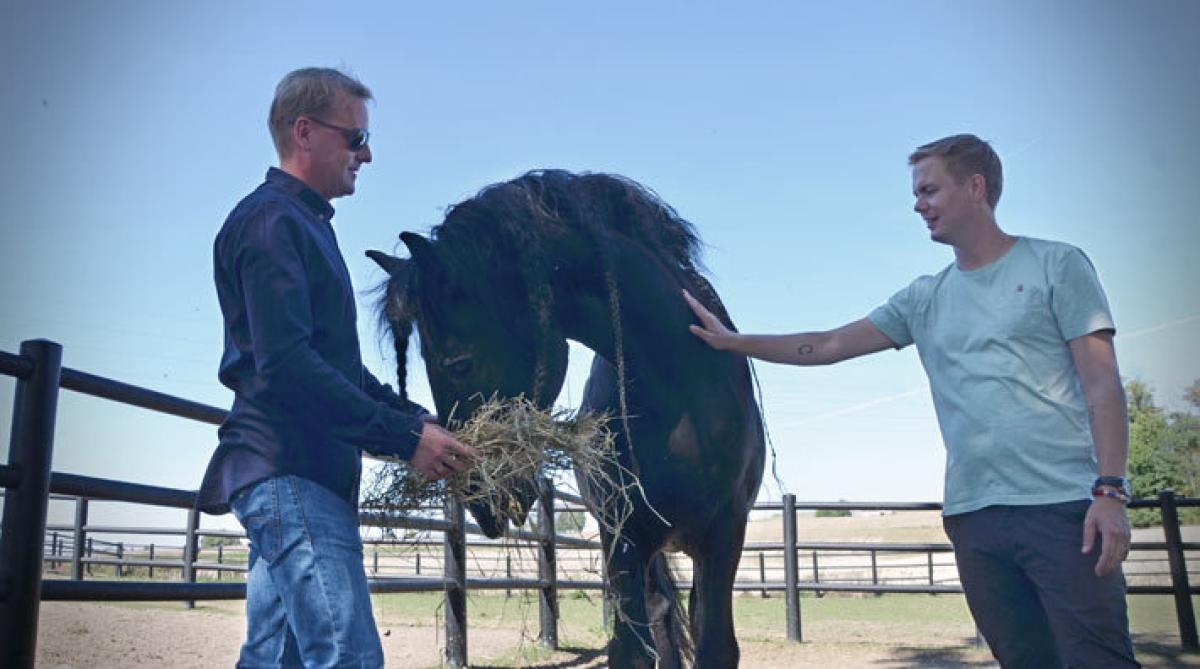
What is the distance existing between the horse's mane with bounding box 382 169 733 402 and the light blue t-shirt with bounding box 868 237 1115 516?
1167 millimetres

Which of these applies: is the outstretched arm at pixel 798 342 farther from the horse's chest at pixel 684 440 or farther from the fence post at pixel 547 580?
the fence post at pixel 547 580

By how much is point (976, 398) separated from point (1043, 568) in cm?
45

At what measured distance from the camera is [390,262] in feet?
10.1

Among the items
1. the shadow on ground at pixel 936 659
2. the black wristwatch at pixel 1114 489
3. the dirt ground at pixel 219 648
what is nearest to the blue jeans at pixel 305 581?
the black wristwatch at pixel 1114 489

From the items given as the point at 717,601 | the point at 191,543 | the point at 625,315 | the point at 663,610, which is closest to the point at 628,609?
the point at 717,601

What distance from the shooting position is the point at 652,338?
335 cm

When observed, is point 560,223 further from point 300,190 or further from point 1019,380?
point 1019,380

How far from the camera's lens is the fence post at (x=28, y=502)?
2.52 metres

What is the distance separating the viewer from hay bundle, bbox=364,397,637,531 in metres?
2.34

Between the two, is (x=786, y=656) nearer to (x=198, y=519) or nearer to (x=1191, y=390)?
(x=198, y=519)

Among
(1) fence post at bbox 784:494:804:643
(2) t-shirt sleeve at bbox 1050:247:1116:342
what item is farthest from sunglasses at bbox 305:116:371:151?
(1) fence post at bbox 784:494:804:643

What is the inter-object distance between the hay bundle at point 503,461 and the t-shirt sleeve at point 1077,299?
1.22 metres

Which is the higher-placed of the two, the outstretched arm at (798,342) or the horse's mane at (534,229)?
the horse's mane at (534,229)

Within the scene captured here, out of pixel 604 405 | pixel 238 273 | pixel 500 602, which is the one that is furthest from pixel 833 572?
pixel 238 273
